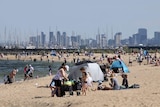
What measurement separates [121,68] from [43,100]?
13.2 metres

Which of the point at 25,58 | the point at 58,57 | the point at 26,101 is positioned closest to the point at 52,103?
the point at 26,101

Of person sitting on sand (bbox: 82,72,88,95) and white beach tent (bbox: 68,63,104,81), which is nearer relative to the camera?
person sitting on sand (bbox: 82,72,88,95)

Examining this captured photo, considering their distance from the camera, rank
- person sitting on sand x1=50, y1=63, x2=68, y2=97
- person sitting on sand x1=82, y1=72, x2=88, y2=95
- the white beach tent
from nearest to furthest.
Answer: person sitting on sand x1=50, y1=63, x2=68, y2=97 < person sitting on sand x1=82, y1=72, x2=88, y2=95 < the white beach tent

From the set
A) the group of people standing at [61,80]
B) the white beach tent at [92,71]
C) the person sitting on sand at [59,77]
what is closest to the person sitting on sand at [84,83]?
the group of people standing at [61,80]

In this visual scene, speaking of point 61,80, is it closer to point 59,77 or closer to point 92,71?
point 59,77

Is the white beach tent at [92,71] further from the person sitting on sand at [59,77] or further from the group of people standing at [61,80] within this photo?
the person sitting on sand at [59,77]

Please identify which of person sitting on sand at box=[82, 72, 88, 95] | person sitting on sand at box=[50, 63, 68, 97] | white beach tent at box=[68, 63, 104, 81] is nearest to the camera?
person sitting on sand at box=[50, 63, 68, 97]

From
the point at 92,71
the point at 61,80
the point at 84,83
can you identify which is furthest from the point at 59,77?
the point at 92,71

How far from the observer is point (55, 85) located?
17828 millimetres

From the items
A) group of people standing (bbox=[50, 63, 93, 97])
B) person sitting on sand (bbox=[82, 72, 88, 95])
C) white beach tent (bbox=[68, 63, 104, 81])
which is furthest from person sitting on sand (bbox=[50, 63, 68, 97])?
white beach tent (bbox=[68, 63, 104, 81])

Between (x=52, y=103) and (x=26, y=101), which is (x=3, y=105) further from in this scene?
(x=52, y=103)

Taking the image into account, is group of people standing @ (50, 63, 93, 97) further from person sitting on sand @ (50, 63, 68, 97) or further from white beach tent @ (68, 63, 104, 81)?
white beach tent @ (68, 63, 104, 81)

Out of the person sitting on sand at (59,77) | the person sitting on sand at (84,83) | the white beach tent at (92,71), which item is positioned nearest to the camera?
the person sitting on sand at (59,77)

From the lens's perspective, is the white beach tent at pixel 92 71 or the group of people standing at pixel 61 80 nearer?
the group of people standing at pixel 61 80
